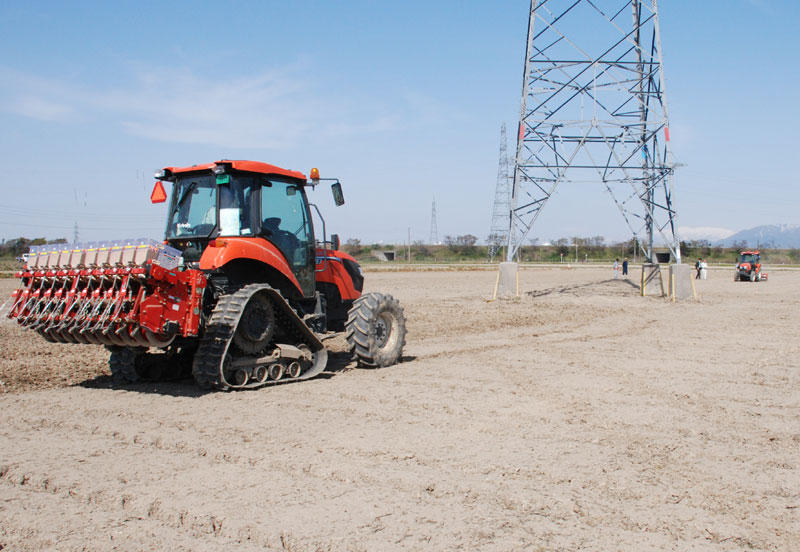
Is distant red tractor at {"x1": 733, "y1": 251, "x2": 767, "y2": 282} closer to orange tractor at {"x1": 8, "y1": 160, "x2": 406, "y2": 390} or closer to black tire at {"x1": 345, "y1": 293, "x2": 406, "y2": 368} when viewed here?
black tire at {"x1": 345, "y1": 293, "x2": 406, "y2": 368}

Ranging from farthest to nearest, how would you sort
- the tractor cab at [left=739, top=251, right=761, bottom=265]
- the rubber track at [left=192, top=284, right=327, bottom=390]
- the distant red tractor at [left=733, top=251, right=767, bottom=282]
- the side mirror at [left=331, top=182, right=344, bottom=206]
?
the tractor cab at [left=739, top=251, right=761, bottom=265], the distant red tractor at [left=733, top=251, right=767, bottom=282], the side mirror at [left=331, top=182, right=344, bottom=206], the rubber track at [left=192, top=284, right=327, bottom=390]

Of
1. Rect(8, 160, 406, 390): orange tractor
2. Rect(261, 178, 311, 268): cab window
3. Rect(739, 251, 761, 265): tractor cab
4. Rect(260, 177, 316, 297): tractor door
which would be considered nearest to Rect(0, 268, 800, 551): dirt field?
Rect(8, 160, 406, 390): orange tractor

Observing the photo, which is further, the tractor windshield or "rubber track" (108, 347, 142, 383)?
"rubber track" (108, 347, 142, 383)

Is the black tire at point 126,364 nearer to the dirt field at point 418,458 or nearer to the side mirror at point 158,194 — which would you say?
the dirt field at point 418,458

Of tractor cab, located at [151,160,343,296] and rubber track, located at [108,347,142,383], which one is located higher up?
tractor cab, located at [151,160,343,296]

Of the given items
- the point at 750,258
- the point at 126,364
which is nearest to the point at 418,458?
the point at 126,364

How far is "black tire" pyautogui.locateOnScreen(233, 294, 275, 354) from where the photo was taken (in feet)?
24.4

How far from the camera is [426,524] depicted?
12.9 feet

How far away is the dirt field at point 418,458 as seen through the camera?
386 centimetres

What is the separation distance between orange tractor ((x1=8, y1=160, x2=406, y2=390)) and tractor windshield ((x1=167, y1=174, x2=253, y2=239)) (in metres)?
0.01

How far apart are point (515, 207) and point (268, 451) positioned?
17494 mm

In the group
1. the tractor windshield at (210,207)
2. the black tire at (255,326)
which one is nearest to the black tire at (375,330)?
the black tire at (255,326)

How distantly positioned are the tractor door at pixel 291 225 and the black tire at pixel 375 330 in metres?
0.71

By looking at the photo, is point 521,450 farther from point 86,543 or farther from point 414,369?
point 414,369
